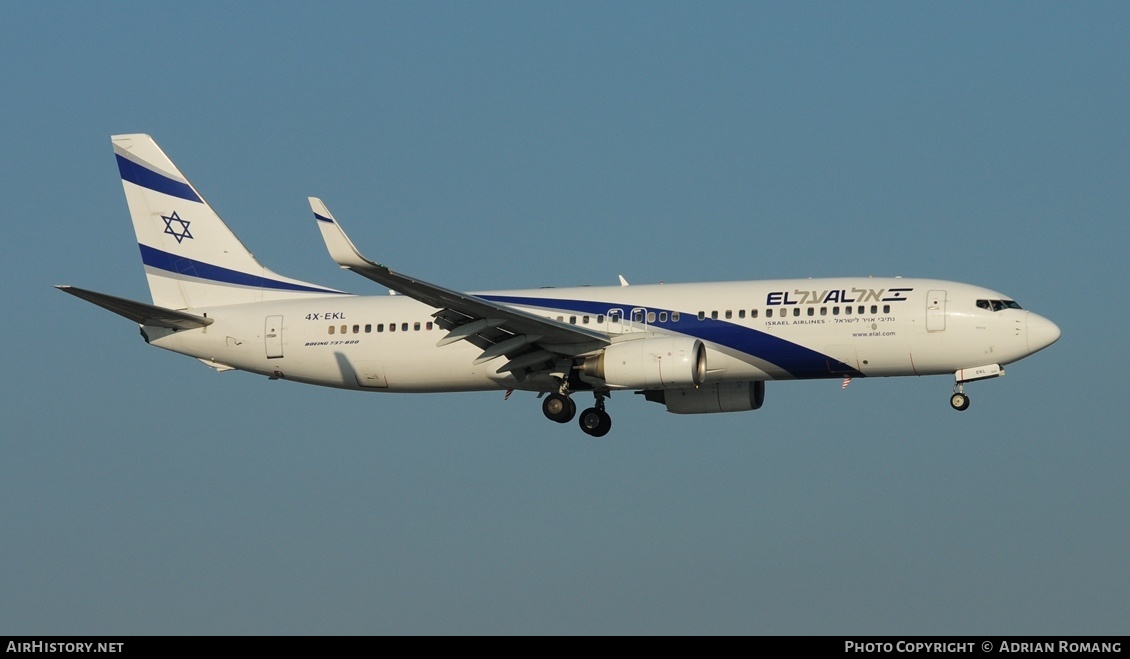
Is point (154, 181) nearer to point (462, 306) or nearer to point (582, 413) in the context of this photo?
point (462, 306)

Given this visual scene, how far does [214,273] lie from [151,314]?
136 inches

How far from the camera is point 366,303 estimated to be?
53875 mm

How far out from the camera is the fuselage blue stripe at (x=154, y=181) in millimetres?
57562

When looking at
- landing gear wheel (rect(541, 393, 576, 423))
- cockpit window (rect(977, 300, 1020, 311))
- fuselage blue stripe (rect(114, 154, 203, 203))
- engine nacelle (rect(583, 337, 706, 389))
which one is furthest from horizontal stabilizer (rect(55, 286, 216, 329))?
cockpit window (rect(977, 300, 1020, 311))

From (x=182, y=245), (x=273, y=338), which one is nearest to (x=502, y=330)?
(x=273, y=338)

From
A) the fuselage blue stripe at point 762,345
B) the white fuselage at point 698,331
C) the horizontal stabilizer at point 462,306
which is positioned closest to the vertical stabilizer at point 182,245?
the white fuselage at point 698,331

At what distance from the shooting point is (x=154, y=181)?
189 ft

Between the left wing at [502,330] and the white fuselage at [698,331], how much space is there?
100cm

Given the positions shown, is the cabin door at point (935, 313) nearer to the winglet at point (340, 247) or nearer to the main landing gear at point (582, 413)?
the main landing gear at point (582, 413)
